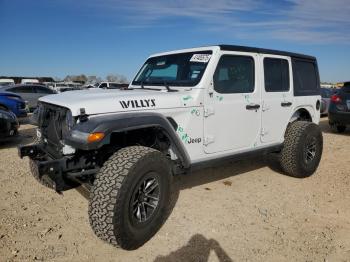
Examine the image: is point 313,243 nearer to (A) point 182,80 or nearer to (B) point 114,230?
(B) point 114,230

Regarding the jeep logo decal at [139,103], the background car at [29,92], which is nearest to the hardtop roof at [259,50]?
the jeep logo decal at [139,103]

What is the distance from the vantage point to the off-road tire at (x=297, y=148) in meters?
5.20

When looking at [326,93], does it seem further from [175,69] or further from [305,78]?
[175,69]

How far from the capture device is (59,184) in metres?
3.18

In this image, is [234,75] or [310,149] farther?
[310,149]

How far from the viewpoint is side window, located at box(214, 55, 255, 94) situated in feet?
13.6

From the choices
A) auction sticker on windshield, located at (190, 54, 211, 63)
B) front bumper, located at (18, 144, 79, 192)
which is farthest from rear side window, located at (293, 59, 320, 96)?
front bumper, located at (18, 144, 79, 192)

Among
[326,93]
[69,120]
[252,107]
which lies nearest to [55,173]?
[69,120]

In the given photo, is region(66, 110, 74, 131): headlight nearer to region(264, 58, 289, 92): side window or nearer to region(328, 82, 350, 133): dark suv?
region(264, 58, 289, 92): side window

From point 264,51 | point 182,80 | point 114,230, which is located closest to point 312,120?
point 264,51

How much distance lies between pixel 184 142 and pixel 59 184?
1398 mm

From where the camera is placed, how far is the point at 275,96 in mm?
4938

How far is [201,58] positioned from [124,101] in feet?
4.41

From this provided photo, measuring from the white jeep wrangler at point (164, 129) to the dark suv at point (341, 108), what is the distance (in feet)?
17.0
